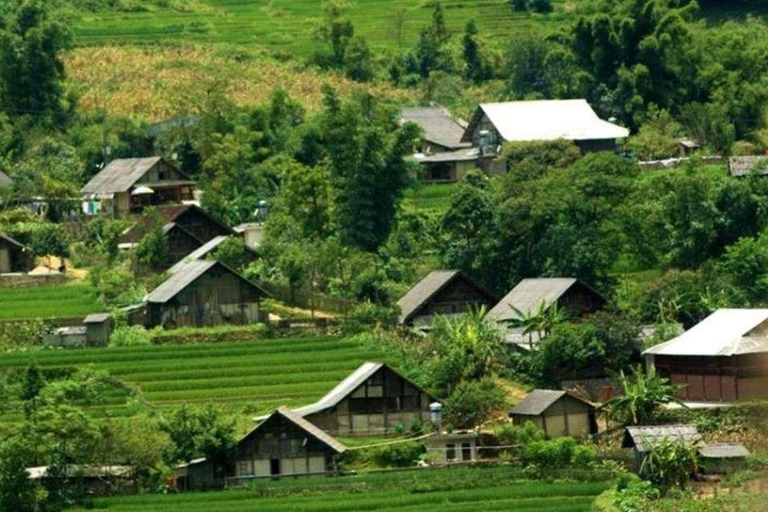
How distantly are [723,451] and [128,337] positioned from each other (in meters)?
17.9

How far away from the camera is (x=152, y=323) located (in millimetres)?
69562

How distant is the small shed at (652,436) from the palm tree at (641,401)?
1735 mm

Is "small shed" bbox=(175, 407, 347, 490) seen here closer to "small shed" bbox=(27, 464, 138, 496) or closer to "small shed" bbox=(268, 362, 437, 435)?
"small shed" bbox=(27, 464, 138, 496)

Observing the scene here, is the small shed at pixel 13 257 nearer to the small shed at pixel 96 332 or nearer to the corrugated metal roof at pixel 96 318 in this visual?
the corrugated metal roof at pixel 96 318

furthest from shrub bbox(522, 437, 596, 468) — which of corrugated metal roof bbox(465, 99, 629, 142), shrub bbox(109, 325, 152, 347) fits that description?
corrugated metal roof bbox(465, 99, 629, 142)

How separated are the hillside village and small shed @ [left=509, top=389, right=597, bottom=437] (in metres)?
0.05

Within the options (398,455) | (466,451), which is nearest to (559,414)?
(466,451)

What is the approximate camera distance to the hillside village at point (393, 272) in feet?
185

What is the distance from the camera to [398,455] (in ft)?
190

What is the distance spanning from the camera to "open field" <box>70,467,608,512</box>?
5403 centimetres

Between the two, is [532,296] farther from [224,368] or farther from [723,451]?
[723,451]

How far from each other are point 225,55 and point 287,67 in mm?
2466

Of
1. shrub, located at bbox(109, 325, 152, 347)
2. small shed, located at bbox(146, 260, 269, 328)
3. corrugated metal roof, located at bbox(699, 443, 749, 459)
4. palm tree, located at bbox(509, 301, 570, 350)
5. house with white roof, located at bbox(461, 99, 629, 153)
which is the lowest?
corrugated metal roof, located at bbox(699, 443, 749, 459)

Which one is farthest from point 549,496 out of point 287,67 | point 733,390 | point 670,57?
point 287,67
